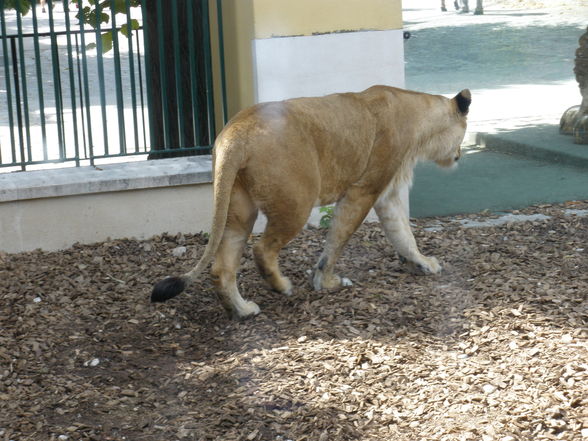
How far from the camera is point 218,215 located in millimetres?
5297

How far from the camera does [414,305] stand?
5.93 metres

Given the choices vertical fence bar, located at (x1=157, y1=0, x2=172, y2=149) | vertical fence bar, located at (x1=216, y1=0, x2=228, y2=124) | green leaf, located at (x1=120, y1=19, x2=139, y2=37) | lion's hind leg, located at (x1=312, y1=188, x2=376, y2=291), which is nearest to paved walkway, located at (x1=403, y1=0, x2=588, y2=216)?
vertical fence bar, located at (x1=216, y1=0, x2=228, y2=124)

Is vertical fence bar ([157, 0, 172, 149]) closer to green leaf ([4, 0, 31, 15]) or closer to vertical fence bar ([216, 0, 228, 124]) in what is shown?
vertical fence bar ([216, 0, 228, 124])

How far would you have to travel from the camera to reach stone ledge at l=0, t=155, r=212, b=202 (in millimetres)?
7066

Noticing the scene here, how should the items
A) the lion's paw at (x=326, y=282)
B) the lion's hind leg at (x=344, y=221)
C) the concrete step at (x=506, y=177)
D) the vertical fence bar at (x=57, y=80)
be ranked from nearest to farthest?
the lion's hind leg at (x=344, y=221) < the lion's paw at (x=326, y=282) < the vertical fence bar at (x=57, y=80) < the concrete step at (x=506, y=177)

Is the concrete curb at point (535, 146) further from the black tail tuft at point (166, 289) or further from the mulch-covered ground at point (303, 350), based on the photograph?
the black tail tuft at point (166, 289)

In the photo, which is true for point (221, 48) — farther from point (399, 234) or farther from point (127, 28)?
point (399, 234)

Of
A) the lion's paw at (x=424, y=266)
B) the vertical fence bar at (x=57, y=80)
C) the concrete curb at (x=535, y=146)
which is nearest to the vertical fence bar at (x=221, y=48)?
the vertical fence bar at (x=57, y=80)

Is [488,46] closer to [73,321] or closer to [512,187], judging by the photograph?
[512,187]

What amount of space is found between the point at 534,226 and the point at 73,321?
3883 mm

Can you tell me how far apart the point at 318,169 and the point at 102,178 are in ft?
6.94

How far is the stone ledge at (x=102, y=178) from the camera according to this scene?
7066mm

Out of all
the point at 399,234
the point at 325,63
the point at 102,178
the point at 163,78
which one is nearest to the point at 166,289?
the point at 399,234

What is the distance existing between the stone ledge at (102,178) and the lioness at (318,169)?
5.42ft
